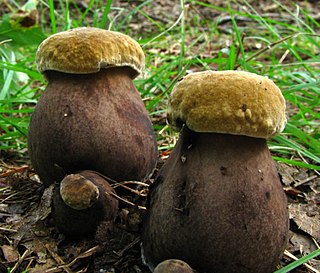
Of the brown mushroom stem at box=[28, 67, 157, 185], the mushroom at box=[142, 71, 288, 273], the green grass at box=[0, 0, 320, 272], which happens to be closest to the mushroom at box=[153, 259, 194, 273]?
the mushroom at box=[142, 71, 288, 273]

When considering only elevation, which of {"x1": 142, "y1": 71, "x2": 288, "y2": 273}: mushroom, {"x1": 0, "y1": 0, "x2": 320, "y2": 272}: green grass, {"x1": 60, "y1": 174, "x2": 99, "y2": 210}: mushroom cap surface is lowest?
{"x1": 0, "y1": 0, "x2": 320, "y2": 272}: green grass

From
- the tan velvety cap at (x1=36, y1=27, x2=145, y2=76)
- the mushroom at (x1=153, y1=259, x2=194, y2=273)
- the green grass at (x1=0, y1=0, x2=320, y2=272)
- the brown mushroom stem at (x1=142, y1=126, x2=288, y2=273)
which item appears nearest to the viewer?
the mushroom at (x1=153, y1=259, x2=194, y2=273)

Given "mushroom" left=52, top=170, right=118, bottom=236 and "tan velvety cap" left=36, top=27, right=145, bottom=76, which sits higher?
"tan velvety cap" left=36, top=27, right=145, bottom=76

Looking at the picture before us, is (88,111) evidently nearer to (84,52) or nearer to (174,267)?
(84,52)

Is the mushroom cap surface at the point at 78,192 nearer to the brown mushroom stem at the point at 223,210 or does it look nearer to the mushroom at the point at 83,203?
the mushroom at the point at 83,203

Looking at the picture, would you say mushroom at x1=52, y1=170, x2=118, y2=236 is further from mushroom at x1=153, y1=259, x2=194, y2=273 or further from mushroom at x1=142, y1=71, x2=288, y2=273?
mushroom at x1=153, y1=259, x2=194, y2=273

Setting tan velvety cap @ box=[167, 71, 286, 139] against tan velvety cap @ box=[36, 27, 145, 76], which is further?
tan velvety cap @ box=[36, 27, 145, 76]

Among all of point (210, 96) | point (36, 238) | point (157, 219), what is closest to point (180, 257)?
point (157, 219)

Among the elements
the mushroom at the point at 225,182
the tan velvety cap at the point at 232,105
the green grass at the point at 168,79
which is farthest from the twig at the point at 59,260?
the green grass at the point at 168,79
